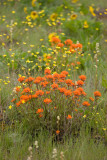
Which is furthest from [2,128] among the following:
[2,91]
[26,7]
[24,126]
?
[26,7]

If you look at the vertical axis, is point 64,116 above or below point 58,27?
above

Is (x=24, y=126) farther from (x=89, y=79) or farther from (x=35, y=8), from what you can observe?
(x=35, y=8)

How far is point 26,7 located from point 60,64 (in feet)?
10.2

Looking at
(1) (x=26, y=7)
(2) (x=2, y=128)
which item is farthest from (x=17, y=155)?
(1) (x=26, y=7)

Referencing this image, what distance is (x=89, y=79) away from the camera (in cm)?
356

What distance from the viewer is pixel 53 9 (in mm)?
6434

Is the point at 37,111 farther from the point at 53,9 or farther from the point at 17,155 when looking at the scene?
the point at 53,9

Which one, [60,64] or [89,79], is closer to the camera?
[89,79]

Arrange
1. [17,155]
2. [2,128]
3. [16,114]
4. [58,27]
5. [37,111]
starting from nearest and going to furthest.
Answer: [17,155]
[37,111]
[2,128]
[16,114]
[58,27]

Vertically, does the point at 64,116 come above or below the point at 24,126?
above

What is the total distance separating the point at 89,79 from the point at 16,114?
4.18 ft

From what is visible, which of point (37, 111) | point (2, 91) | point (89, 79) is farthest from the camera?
point (89, 79)

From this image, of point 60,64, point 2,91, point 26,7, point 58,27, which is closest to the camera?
point 2,91

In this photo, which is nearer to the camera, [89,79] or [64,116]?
[64,116]
